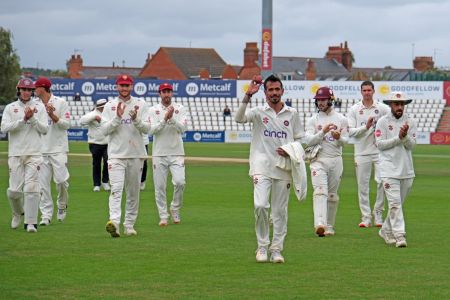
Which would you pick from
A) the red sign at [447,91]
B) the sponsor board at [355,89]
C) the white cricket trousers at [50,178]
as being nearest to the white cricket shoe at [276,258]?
the white cricket trousers at [50,178]

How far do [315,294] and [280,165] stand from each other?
2.65 m

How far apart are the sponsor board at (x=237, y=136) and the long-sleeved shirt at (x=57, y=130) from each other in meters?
52.6

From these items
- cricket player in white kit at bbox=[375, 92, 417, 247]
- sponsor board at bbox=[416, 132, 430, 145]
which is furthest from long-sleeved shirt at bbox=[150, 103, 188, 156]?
sponsor board at bbox=[416, 132, 430, 145]

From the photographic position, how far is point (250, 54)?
120 meters

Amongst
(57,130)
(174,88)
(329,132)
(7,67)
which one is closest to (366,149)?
(329,132)

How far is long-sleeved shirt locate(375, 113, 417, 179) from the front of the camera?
49.0 ft

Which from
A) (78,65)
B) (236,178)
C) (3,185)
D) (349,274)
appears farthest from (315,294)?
(78,65)

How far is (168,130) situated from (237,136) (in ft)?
177

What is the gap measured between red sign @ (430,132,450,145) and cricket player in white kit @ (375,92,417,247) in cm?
5509

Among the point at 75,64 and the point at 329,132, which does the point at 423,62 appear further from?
the point at 329,132

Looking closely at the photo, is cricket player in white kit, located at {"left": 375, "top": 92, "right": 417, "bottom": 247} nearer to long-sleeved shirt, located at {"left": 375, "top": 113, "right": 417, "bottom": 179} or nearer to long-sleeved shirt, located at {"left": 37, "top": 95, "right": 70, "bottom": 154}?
long-sleeved shirt, located at {"left": 375, "top": 113, "right": 417, "bottom": 179}

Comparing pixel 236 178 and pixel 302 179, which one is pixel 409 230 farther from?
pixel 236 178

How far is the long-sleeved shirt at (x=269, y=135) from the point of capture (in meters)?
13.3

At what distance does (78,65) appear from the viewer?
470ft
